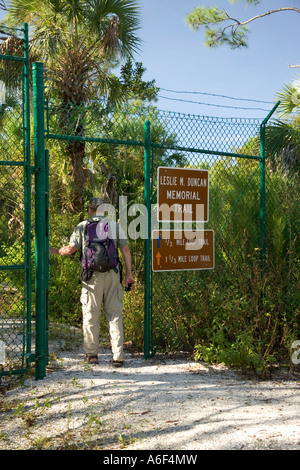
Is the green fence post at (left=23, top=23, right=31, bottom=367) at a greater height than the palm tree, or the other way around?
the palm tree

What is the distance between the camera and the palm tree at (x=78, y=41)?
11547 mm

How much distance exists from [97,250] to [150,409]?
70.1 inches

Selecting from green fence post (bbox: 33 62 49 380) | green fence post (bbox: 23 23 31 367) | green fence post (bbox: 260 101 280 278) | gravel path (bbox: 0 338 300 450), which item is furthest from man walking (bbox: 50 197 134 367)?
green fence post (bbox: 260 101 280 278)

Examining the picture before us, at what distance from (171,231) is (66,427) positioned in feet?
8.53

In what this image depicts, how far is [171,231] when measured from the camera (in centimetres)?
585

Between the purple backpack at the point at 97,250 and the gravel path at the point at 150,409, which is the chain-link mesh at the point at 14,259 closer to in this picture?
the gravel path at the point at 150,409

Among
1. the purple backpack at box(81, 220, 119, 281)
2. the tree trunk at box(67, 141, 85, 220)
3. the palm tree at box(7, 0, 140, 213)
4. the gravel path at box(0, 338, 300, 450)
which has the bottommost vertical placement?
the gravel path at box(0, 338, 300, 450)

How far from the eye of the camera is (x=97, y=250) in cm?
539

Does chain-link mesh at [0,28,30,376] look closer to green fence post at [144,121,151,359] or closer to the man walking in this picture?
the man walking

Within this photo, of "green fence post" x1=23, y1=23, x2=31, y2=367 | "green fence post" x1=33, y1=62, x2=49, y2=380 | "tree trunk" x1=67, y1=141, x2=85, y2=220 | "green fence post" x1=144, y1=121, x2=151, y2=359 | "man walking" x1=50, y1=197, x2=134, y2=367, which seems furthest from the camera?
"tree trunk" x1=67, y1=141, x2=85, y2=220

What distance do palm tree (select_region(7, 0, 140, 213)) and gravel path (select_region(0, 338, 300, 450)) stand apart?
643 centimetres

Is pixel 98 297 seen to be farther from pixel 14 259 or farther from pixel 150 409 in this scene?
pixel 14 259

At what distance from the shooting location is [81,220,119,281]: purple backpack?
538cm
